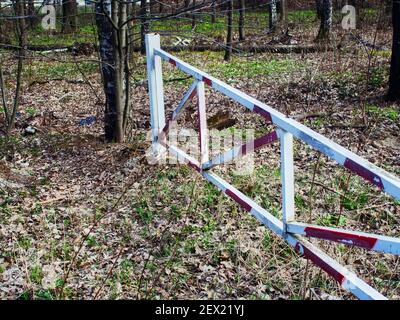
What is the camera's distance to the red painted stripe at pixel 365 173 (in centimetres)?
250

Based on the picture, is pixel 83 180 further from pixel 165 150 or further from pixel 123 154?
pixel 165 150

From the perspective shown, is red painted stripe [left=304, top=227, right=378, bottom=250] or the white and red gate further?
red painted stripe [left=304, top=227, right=378, bottom=250]

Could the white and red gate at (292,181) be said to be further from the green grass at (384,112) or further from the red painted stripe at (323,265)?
the green grass at (384,112)

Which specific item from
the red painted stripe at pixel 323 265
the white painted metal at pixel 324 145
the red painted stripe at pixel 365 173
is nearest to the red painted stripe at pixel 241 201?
the red painted stripe at pixel 323 265

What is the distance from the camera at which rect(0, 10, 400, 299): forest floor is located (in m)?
4.05

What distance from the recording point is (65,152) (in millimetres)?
7156

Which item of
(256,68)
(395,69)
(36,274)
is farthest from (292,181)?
(256,68)

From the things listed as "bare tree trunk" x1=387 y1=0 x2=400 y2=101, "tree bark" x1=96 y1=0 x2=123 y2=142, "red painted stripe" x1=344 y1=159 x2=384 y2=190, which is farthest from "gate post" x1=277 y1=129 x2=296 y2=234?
"bare tree trunk" x1=387 y1=0 x2=400 y2=101

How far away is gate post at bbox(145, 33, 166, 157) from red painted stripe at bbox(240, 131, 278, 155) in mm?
2100

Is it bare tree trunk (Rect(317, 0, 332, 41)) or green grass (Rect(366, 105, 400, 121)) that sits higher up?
bare tree trunk (Rect(317, 0, 332, 41))

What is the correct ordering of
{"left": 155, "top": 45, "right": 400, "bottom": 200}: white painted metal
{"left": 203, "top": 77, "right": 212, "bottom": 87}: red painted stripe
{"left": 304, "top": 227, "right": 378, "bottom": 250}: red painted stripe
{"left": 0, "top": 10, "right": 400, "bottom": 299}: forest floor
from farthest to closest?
1. {"left": 203, "top": 77, "right": 212, "bottom": 87}: red painted stripe
2. {"left": 0, "top": 10, "right": 400, "bottom": 299}: forest floor
3. {"left": 304, "top": 227, "right": 378, "bottom": 250}: red painted stripe
4. {"left": 155, "top": 45, "right": 400, "bottom": 200}: white painted metal

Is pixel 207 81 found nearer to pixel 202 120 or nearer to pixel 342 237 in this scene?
pixel 202 120

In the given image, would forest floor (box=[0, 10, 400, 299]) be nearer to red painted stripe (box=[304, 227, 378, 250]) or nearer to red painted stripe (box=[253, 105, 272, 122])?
red painted stripe (box=[304, 227, 378, 250])
